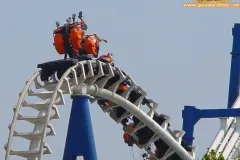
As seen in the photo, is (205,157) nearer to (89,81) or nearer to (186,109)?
(89,81)

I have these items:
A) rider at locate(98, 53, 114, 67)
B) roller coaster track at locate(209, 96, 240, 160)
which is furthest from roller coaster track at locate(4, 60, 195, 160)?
roller coaster track at locate(209, 96, 240, 160)

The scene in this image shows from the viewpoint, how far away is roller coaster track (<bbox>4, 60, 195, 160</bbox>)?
31.1 meters

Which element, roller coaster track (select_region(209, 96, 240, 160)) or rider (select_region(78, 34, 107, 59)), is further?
roller coaster track (select_region(209, 96, 240, 160))

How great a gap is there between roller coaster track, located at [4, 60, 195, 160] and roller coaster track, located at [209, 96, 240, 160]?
14.6 ft

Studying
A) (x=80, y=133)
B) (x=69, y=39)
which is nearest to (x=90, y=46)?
(x=69, y=39)

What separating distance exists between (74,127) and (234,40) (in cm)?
1159

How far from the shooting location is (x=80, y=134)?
32.7 meters

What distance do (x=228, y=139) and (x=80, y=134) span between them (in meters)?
10.0

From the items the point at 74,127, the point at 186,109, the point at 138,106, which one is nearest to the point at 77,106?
the point at 74,127

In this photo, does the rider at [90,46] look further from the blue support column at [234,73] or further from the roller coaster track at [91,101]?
the blue support column at [234,73]

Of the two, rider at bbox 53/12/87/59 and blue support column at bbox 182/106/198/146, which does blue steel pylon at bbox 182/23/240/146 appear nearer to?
blue support column at bbox 182/106/198/146

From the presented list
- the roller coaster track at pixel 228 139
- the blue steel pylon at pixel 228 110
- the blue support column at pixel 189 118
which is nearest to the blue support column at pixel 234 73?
the blue steel pylon at pixel 228 110

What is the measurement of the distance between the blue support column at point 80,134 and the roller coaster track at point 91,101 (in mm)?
389

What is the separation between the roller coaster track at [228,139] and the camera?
134ft
